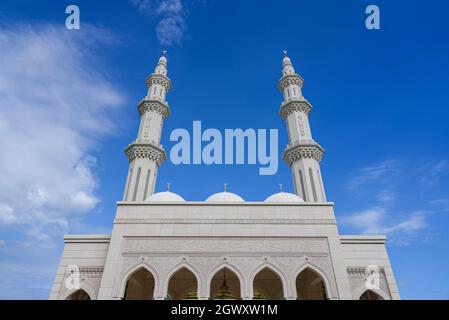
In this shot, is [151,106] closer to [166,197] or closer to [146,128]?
[146,128]

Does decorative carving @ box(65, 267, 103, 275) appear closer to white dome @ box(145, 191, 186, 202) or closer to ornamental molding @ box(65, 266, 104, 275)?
ornamental molding @ box(65, 266, 104, 275)

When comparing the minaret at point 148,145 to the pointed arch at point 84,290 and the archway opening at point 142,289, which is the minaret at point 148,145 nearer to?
the archway opening at point 142,289

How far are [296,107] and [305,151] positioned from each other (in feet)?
12.1

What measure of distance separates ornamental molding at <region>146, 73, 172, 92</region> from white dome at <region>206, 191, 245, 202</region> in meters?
10.3

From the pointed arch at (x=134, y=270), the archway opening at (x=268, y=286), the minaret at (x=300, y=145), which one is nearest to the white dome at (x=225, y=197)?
the minaret at (x=300, y=145)

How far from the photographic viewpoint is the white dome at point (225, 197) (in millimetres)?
15383

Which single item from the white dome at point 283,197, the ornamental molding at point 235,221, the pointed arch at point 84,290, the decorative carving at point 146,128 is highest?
the decorative carving at point 146,128

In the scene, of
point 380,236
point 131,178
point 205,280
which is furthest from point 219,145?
point 380,236

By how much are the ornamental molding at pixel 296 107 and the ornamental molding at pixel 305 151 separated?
3035mm

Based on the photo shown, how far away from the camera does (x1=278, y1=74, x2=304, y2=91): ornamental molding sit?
21578 millimetres
